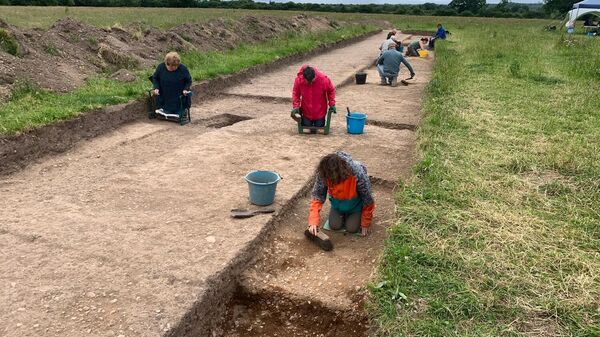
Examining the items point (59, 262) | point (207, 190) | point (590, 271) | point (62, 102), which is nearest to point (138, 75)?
point (62, 102)

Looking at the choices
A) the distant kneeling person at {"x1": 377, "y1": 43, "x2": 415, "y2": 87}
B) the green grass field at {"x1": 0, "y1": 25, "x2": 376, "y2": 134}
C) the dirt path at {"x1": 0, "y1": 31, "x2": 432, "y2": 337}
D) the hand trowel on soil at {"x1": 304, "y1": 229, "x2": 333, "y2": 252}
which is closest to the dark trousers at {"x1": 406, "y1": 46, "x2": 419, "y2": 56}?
the distant kneeling person at {"x1": 377, "y1": 43, "x2": 415, "y2": 87}

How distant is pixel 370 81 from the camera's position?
13.2 m

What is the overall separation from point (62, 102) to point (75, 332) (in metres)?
5.49

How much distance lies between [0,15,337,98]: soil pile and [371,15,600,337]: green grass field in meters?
6.65

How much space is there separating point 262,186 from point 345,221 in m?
0.91

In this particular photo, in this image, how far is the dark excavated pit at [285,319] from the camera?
3.44 meters

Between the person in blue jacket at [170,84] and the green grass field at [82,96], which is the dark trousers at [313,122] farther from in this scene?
the green grass field at [82,96]

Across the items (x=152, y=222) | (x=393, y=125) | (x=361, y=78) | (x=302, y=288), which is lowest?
(x=302, y=288)

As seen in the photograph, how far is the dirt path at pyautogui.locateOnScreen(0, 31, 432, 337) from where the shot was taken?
3.27m

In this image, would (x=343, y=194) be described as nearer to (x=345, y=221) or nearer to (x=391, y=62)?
(x=345, y=221)

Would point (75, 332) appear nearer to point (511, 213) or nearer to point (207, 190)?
point (207, 190)

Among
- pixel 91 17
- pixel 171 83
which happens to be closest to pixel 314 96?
pixel 171 83

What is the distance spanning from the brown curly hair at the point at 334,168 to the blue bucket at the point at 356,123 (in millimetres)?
3627

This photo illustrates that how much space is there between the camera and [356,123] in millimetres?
7594
